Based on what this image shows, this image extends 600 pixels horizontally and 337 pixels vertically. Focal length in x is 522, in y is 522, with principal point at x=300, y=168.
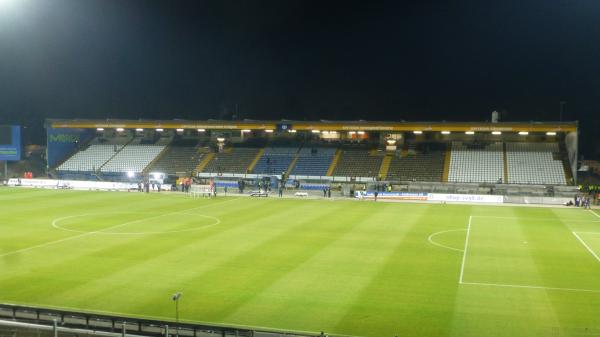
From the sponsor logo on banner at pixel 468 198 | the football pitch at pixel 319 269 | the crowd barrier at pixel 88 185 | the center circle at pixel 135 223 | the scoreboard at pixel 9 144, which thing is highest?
the scoreboard at pixel 9 144

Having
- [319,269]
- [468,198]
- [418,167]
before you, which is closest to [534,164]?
[418,167]

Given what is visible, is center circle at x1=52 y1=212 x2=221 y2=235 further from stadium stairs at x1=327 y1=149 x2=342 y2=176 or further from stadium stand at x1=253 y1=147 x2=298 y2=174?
stadium stairs at x1=327 y1=149 x2=342 y2=176

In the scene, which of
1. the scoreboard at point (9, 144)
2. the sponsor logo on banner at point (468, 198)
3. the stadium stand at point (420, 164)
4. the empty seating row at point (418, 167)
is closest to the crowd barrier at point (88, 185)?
the scoreboard at point (9, 144)

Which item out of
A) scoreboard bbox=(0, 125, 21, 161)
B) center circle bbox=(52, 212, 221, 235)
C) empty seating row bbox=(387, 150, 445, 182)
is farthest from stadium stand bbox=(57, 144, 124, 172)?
empty seating row bbox=(387, 150, 445, 182)

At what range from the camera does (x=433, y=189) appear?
46594 millimetres

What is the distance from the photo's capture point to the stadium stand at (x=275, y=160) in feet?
187

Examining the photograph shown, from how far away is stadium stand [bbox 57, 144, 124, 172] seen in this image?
199 feet

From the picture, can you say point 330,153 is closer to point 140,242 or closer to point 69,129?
point 69,129

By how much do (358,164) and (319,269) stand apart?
125ft

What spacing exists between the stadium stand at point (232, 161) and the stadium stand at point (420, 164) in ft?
53.3

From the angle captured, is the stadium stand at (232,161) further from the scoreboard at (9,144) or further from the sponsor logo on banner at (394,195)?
the scoreboard at (9,144)

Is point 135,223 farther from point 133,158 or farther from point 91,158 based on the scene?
point 91,158

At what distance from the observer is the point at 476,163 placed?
53469 mm

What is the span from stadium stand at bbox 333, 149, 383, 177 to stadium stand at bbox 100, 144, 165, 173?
2222cm
